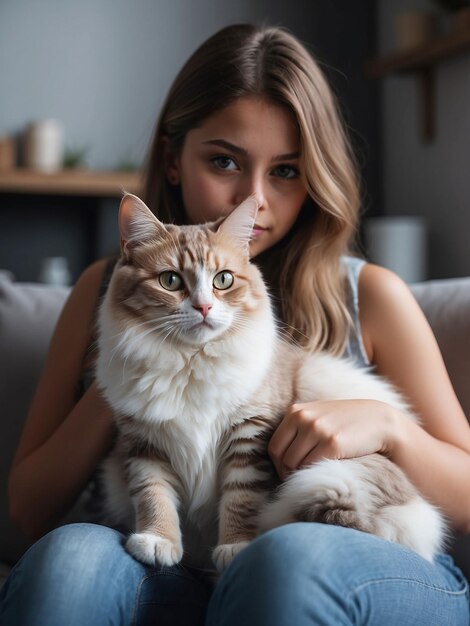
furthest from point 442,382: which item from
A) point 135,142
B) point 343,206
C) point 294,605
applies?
point 135,142

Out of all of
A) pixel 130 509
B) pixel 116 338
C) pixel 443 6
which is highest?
pixel 443 6

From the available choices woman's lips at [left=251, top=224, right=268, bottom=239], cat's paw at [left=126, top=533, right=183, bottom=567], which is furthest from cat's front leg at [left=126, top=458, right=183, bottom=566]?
woman's lips at [left=251, top=224, right=268, bottom=239]

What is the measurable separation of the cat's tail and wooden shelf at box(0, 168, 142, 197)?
2524 mm

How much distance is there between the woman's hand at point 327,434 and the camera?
1.14m

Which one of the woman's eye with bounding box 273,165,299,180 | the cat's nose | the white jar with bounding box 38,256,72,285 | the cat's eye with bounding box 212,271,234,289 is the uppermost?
the woman's eye with bounding box 273,165,299,180

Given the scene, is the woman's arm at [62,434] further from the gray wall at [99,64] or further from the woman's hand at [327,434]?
the gray wall at [99,64]

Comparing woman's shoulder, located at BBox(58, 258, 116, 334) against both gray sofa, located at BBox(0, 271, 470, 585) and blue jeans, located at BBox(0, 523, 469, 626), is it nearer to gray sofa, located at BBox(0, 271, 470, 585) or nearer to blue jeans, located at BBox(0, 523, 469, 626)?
gray sofa, located at BBox(0, 271, 470, 585)

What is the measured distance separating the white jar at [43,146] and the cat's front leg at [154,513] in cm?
265

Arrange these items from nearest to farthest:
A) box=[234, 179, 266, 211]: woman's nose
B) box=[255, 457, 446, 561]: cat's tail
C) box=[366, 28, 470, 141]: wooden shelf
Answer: box=[255, 457, 446, 561]: cat's tail
box=[234, 179, 266, 211]: woman's nose
box=[366, 28, 470, 141]: wooden shelf

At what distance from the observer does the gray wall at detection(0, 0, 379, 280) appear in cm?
362

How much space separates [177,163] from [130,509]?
28.2 inches

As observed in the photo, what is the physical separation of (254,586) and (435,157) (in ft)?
9.89

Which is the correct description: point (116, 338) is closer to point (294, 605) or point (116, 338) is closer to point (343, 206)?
point (294, 605)

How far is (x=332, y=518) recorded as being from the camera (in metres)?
1.06
